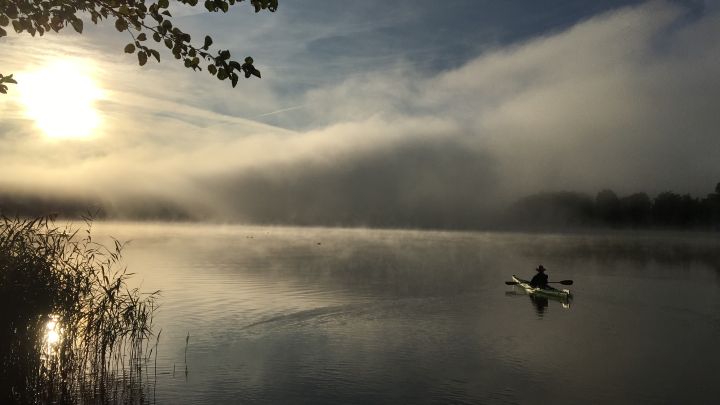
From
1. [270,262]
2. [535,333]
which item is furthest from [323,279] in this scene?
[535,333]

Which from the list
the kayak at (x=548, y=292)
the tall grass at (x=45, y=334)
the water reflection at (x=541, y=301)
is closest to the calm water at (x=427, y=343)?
the water reflection at (x=541, y=301)

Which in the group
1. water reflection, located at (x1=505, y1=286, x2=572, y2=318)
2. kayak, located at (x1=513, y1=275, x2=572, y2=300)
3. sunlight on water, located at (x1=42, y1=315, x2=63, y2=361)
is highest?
sunlight on water, located at (x1=42, y1=315, x2=63, y2=361)

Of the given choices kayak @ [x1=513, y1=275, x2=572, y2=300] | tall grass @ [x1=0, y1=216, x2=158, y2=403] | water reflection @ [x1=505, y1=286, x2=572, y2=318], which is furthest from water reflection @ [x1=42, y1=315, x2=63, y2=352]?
kayak @ [x1=513, y1=275, x2=572, y2=300]

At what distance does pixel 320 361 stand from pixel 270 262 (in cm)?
5269

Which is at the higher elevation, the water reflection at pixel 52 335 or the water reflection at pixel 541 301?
the water reflection at pixel 52 335

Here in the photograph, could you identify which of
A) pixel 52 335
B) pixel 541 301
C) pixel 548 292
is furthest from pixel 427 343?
pixel 548 292

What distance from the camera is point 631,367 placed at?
21953 millimetres

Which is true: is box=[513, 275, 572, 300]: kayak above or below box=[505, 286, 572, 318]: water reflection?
above

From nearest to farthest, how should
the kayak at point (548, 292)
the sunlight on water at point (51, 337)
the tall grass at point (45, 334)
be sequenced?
the tall grass at point (45, 334), the sunlight on water at point (51, 337), the kayak at point (548, 292)

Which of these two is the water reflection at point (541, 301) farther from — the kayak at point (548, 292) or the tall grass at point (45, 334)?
the tall grass at point (45, 334)

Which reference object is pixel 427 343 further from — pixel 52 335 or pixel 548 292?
pixel 548 292

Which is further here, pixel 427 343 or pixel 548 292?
pixel 548 292

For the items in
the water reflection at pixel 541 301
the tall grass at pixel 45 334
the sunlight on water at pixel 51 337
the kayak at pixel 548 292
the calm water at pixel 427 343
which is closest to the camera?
the tall grass at pixel 45 334

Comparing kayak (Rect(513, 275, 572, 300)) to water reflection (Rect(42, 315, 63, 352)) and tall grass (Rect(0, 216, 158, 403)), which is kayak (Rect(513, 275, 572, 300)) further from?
water reflection (Rect(42, 315, 63, 352))
